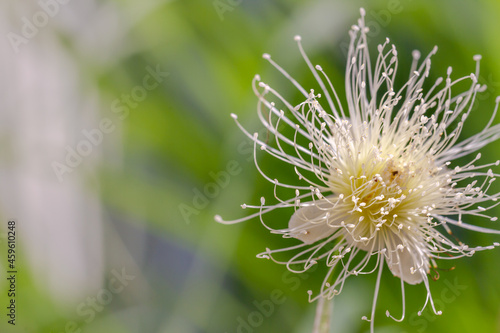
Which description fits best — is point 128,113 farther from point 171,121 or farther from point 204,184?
point 204,184

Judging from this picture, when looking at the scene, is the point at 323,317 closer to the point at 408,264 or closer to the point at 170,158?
the point at 408,264

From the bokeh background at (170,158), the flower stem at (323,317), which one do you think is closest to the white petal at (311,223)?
the flower stem at (323,317)

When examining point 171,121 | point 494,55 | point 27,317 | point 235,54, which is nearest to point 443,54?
point 494,55

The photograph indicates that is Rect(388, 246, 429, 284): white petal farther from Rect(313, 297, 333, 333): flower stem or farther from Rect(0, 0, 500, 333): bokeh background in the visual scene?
Rect(0, 0, 500, 333): bokeh background

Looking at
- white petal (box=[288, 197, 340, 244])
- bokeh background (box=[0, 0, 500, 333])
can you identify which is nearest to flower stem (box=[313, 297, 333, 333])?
white petal (box=[288, 197, 340, 244])

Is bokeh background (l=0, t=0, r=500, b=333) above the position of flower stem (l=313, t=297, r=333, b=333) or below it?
above

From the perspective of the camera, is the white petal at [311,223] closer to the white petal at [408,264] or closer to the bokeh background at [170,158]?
the white petal at [408,264]
